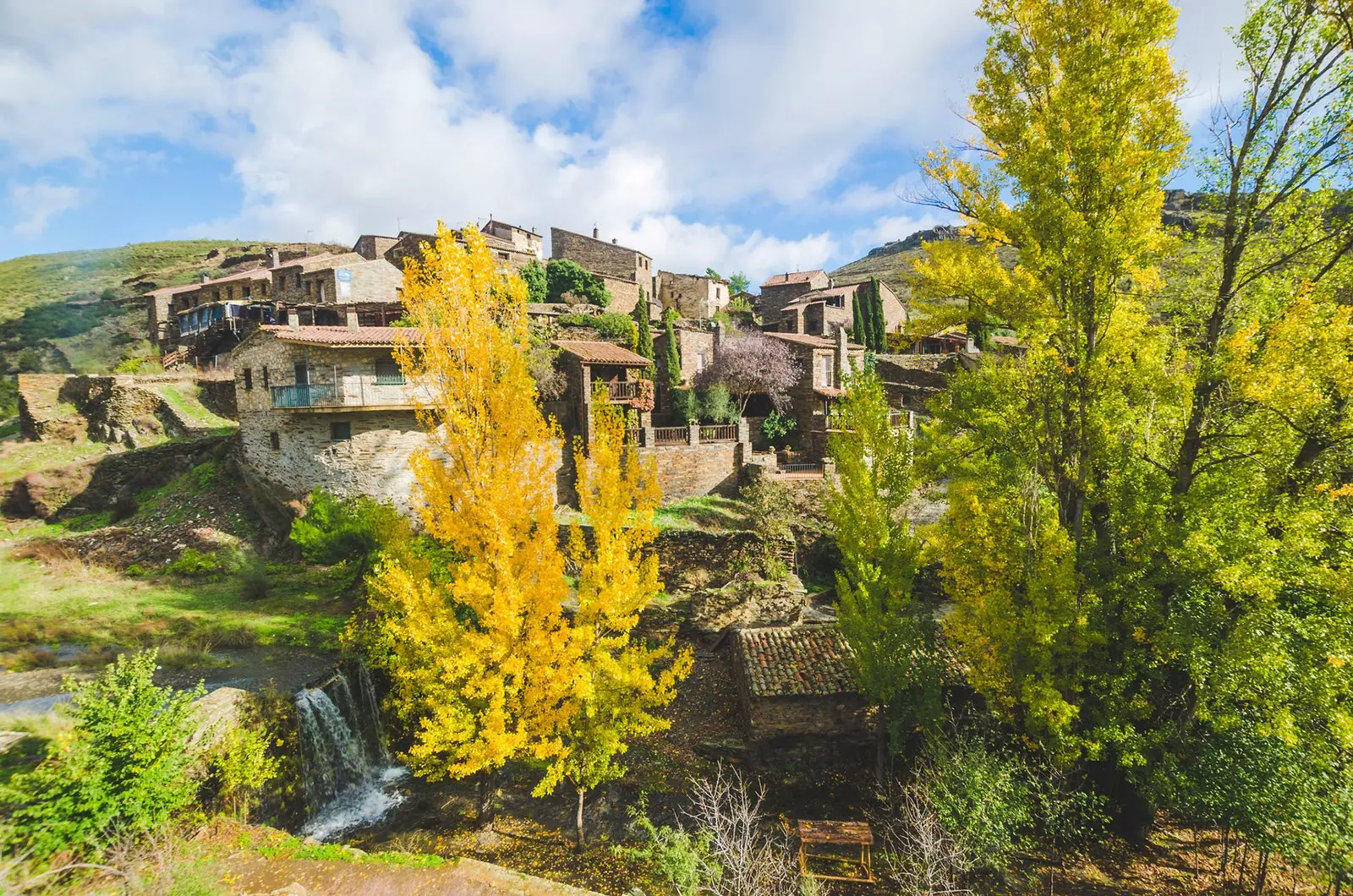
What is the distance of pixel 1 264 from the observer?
2331 inches

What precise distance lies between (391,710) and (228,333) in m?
30.4

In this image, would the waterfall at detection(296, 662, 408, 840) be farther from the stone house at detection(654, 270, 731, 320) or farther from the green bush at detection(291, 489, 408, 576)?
the stone house at detection(654, 270, 731, 320)

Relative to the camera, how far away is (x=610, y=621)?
30.8 ft

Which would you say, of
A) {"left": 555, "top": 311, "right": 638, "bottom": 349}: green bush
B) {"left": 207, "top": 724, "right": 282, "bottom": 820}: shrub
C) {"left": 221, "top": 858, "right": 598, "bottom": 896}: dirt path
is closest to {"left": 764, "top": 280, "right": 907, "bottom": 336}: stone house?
{"left": 555, "top": 311, "right": 638, "bottom": 349}: green bush

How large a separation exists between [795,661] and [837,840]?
464cm

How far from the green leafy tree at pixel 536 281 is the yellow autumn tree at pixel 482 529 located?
2972cm

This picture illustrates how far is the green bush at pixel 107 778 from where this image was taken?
6934 mm

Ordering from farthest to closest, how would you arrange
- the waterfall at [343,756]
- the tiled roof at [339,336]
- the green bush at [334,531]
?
the tiled roof at [339,336], the green bush at [334,531], the waterfall at [343,756]

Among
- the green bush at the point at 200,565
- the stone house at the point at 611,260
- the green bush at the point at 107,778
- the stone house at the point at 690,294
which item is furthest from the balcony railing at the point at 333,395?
the stone house at the point at 690,294

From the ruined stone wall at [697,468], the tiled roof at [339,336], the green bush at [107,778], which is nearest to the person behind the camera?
the green bush at [107,778]

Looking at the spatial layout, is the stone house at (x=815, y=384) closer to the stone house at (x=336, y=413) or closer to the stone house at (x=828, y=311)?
the stone house at (x=828, y=311)

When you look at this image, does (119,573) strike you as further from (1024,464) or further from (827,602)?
(1024,464)

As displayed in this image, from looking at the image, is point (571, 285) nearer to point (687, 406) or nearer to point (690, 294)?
point (690, 294)

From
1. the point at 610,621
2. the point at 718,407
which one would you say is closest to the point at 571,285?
the point at 718,407
